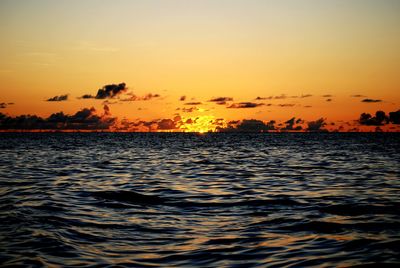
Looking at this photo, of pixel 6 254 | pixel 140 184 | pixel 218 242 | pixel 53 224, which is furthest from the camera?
pixel 140 184

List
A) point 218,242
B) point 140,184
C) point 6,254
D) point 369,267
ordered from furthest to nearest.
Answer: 1. point 140,184
2. point 218,242
3. point 6,254
4. point 369,267

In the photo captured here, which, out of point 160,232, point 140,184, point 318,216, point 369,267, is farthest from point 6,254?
point 140,184

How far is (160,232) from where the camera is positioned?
37.3 ft

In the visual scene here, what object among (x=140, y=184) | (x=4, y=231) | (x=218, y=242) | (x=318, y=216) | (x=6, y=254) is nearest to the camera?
(x=6, y=254)

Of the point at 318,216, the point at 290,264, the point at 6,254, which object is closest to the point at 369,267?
the point at 290,264

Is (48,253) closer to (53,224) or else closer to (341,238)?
(53,224)

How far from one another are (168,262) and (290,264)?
2594mm

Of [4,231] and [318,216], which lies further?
[318,216]

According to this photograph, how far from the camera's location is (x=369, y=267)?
8.24 metres

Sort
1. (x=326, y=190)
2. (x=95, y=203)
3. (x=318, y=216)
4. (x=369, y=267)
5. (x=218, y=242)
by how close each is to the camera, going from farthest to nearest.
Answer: (x=326, y=190) → (x=95, y=203) → (x=318, y=216) → (x=218, y=242) → (x=369, y=267)

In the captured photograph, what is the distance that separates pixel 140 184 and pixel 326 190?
9.80 meters

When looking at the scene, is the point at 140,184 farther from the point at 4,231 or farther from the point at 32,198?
the point at 4,231

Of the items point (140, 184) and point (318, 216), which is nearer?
point (318, 216)

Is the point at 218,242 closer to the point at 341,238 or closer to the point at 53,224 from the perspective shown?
the point at 341,238
